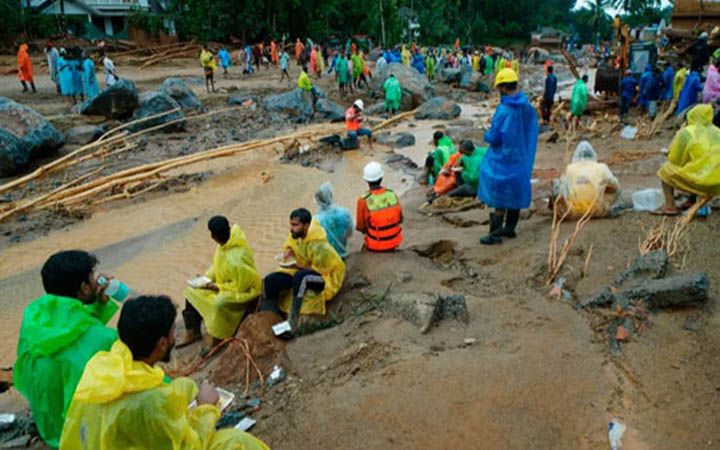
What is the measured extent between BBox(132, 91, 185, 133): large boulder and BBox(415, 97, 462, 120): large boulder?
291 inches

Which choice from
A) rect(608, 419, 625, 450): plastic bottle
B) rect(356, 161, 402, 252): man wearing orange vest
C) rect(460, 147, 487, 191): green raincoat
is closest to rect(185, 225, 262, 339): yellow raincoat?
rect(356, 161, 402, 252): man wearing orange vest

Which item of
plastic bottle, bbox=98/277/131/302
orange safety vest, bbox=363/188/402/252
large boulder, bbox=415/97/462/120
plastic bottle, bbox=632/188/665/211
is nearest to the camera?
plastic bottle, bbox=98/277/131/302

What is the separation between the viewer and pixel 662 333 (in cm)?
339

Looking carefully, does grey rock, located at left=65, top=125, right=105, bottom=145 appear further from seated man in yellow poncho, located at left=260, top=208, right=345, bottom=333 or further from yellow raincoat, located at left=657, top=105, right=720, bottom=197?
yellow raincoat, located at left=657, top=105, right=720, bottom=197

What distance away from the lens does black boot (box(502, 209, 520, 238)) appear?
5.49 m

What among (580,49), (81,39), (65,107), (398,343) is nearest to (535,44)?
(580,49)

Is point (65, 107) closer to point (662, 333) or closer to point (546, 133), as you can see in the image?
point (546, 133)

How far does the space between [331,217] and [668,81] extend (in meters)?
12.2

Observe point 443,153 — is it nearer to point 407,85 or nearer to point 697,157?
point 697,157

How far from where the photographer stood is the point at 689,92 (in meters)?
11.2

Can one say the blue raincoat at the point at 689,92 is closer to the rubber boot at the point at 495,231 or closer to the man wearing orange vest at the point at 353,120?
the man wearing orange vest at the point at 353,120

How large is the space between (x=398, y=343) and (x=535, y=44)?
55.9 metres

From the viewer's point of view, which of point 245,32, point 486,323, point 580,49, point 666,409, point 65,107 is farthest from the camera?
point 580,49

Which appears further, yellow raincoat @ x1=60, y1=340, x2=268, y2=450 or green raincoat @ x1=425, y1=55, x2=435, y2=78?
green raincoat @ x1=425, y1=55, x2=435, y2=78
